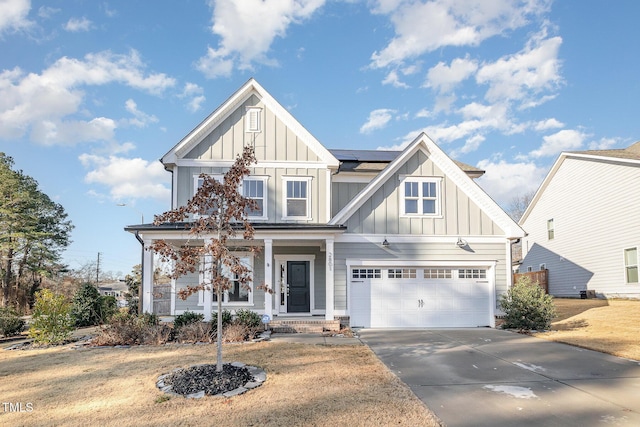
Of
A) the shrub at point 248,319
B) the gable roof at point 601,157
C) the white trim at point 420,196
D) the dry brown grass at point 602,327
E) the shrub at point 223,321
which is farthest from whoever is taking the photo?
the gable roof at point 601,157

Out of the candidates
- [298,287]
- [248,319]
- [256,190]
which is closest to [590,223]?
[298,287]

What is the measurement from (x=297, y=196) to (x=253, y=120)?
322 cm

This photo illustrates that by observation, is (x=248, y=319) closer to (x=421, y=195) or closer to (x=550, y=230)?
(x=421, y=195)

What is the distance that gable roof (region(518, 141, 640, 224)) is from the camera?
18281 millimetres

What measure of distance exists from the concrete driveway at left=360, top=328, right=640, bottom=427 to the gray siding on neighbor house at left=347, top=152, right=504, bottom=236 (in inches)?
161

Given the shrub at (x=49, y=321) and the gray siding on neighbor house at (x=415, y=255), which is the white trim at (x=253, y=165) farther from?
the shrub at (x=49, y=321)

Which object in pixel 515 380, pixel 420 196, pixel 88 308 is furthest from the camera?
pixel 88 308

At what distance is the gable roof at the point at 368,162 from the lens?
1705 cm

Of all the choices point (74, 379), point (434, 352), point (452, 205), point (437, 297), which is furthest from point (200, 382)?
point (452, 205)

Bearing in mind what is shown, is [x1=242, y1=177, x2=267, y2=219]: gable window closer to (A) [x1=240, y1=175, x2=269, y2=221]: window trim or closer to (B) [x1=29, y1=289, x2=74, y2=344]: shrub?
(A) [x1=240, y1=175, x2=269, y2=221]: window trim

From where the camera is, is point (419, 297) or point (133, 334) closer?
point (133, 334)

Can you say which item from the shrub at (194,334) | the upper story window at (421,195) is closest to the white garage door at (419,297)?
the upper story window at (421,195)

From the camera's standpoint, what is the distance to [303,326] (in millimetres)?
13477

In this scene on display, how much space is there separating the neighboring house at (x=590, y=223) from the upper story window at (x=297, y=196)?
13555 millimetres
